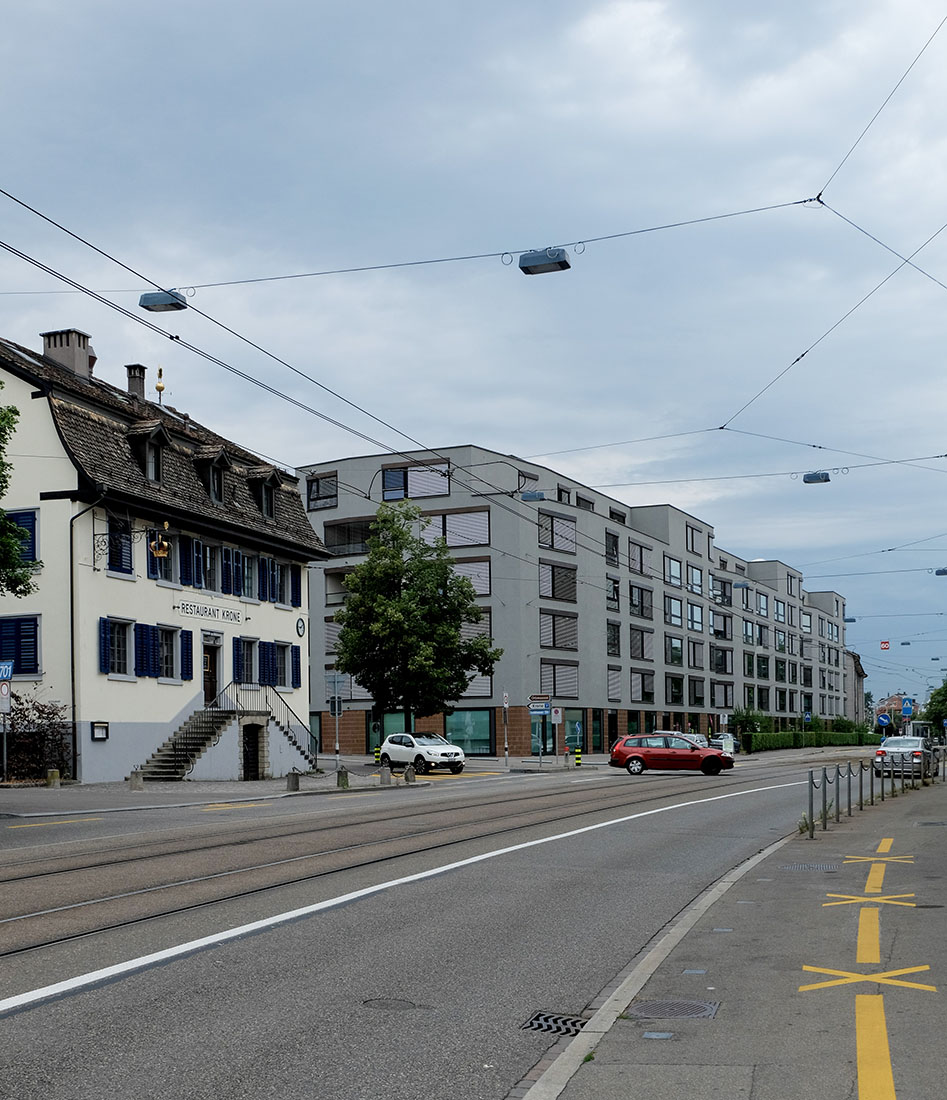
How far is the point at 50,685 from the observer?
33688 millimetres

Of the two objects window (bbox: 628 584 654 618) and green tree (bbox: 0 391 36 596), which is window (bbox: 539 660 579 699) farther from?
green tree (bbox: 0 391 36 596)

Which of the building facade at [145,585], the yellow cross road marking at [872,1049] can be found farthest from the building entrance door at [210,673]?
the yellow cross road marking at [872,1049]

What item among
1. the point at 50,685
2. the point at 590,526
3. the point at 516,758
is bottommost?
the point at 516,758

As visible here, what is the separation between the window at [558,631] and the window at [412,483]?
8.61 m

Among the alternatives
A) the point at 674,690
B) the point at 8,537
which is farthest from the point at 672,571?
the point at 8,537

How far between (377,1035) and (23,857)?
32.3 feet

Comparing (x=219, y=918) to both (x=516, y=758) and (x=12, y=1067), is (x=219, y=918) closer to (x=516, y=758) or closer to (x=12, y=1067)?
(x=12, y=1067)

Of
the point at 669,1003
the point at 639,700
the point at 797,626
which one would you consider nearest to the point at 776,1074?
the point at 669,1003

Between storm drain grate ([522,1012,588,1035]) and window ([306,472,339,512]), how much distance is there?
67188mm

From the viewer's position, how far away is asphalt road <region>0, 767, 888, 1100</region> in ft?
19.2

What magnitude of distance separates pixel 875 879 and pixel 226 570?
3000cm

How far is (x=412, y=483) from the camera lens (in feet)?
236

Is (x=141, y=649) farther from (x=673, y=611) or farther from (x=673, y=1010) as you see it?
(x=673, y=611)

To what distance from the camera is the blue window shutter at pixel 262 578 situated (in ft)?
140
